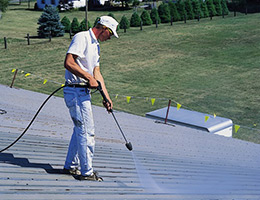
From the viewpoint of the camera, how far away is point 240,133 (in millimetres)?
15250

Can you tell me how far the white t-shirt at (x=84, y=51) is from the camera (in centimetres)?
456

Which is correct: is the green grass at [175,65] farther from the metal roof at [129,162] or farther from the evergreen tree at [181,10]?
the metal roof at [129,162]

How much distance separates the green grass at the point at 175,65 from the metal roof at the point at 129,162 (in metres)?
4.42

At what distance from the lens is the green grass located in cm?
1920

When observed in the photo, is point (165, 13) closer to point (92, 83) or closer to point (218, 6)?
point (218, 6)

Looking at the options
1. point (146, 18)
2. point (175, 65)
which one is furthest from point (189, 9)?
point (175, 65)

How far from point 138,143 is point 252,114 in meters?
9.93

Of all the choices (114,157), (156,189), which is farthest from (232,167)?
(156,189)

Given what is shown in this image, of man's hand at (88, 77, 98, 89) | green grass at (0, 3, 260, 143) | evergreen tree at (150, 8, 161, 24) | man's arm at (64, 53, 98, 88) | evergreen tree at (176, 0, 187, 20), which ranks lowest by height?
green grass at (0, 3, 260, 143)

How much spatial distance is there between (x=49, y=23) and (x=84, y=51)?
32227 millimetres

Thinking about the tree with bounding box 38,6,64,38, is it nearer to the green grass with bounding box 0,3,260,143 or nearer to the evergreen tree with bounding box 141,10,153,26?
the green grass with bounding box 0,3,260,143

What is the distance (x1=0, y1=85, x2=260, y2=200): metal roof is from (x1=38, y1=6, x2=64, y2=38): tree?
80.6ft

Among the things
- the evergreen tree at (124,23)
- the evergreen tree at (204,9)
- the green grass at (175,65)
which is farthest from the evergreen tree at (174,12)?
the evergreen tree at (124,23)

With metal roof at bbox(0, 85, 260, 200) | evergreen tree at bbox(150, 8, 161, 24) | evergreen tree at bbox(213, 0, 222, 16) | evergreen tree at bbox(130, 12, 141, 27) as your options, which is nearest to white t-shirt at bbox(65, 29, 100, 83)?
metal roof at bbox(0, 85, 260, 200)
